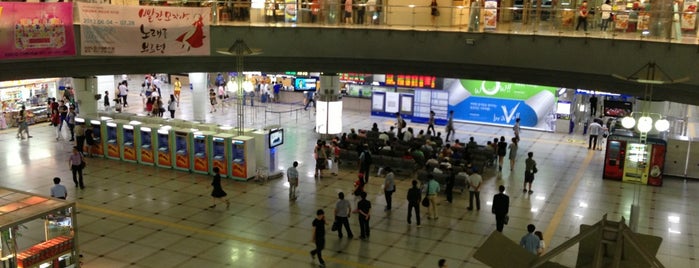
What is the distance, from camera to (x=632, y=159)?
62.0 ft

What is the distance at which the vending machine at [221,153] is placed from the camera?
59.2ft

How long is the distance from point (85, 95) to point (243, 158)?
8.15m

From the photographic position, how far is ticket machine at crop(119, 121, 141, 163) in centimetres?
1966

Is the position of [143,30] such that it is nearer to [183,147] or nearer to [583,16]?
[183,147]

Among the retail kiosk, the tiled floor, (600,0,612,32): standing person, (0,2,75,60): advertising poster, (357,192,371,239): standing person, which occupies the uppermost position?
(600,0,612,32): standing person

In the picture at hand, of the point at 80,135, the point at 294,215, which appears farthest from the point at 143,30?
the point at 294,215

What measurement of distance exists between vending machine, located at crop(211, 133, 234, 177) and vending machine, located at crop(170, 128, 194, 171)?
32.7 inches

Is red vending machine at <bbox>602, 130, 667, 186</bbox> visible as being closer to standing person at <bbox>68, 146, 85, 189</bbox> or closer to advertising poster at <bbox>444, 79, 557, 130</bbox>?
advertising poster at <bbox>444, 79, 557, 130</bbox>

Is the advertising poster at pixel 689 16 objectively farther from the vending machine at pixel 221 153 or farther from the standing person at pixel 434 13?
the vending machine at pixel 221 153

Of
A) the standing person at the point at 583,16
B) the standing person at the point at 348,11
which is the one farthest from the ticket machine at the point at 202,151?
the standing person at the point at 583,16

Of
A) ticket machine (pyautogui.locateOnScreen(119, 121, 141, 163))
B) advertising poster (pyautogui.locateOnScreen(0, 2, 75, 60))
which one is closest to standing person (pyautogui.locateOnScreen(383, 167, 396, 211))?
ticket machine (pyautogui.locateOnScreen(119, 121, 141, 163))

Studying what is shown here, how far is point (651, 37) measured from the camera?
15.0 meters

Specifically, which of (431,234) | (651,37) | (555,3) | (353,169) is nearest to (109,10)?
(353,169)

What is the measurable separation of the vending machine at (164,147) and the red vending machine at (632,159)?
13.1 m
